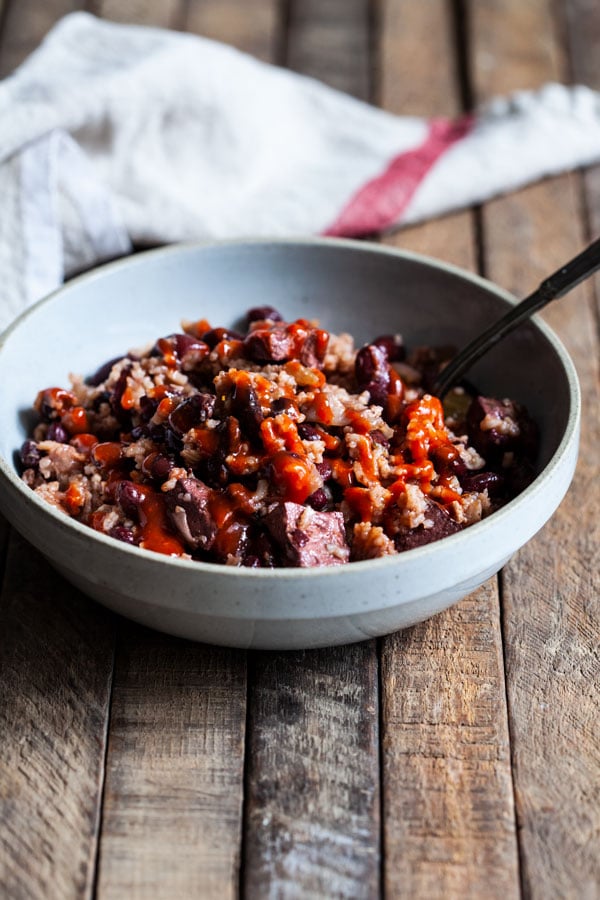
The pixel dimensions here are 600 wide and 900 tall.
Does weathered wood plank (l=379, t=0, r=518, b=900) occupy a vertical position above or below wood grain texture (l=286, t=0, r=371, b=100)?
below

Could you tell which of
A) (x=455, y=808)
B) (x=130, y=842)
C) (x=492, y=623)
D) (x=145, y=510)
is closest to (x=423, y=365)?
(x=492, y=623)

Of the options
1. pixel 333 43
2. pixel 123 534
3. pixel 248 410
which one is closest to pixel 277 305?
pixel 248 410

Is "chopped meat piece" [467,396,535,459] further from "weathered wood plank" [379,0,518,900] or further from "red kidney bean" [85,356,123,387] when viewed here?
"red kidney bean" [85,356,123,387]

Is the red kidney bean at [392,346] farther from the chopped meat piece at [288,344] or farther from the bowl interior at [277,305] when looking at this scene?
the chopped meat piece at [288,344]

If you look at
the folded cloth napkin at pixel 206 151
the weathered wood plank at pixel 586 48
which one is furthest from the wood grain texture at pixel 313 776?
the weathered wood plank at pixel 586 48

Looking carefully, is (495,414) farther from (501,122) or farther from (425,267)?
(501,122)

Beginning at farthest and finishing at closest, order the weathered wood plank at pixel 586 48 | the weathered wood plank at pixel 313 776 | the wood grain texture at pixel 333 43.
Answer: the wood grain texture at pixel 333 43 < the weathered wood plank at pixel 586 48 < the weathered wood plank at pixel 313 776

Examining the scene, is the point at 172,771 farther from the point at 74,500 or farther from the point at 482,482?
the point at 482,482

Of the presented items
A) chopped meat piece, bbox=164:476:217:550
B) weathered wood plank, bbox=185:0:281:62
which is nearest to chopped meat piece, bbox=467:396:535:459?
chopped meat piece, bbox=164:476:217:550
